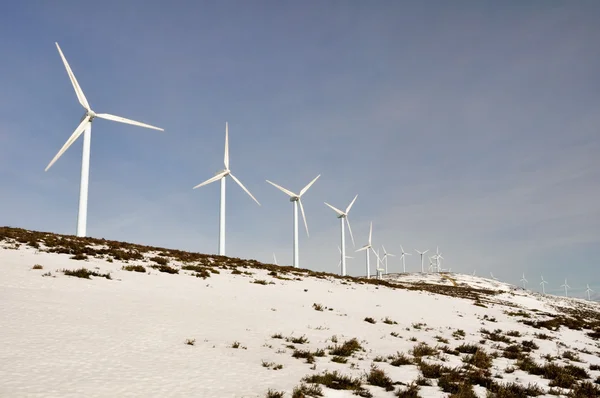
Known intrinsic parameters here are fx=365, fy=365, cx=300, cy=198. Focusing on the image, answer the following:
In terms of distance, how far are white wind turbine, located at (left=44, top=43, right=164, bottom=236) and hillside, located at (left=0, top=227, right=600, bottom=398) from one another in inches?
593

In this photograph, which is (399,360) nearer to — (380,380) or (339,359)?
(339,359)

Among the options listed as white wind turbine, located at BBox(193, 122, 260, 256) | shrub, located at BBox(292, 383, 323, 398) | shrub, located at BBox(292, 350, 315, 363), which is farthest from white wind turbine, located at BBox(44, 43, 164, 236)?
shrub, located at BBox(292, 383, 323, 398)

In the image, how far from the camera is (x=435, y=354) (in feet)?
45.8

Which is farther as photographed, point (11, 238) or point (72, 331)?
point (11, 238)

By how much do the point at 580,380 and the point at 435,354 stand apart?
4.65m

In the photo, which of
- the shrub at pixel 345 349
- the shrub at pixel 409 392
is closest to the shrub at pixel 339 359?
the shrub at pixel 345 349

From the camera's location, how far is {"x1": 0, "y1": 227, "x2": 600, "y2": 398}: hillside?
325 inches

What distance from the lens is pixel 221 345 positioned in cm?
1180

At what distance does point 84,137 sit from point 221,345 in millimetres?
41875

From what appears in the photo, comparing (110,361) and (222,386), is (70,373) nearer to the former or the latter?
(110,361)

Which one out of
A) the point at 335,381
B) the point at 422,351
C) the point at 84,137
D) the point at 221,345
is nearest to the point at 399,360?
the point at 422,351

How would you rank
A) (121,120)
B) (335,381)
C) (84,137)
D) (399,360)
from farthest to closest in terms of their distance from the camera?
(121,120) → (84,137) → (399,360) → (335,381)

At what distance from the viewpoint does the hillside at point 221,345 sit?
8.26m

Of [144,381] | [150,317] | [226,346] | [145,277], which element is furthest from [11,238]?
[144,381]
